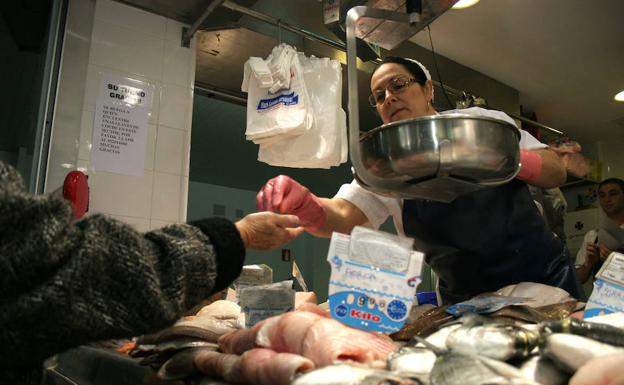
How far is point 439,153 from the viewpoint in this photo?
42.9 inches

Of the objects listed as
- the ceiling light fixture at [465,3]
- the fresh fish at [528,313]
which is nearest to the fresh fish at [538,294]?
the fresh fish at [528,313]

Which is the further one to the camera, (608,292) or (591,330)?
(608,292)

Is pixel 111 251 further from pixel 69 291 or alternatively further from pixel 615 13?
pixel 615 13

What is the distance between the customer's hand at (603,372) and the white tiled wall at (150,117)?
7.79 feet

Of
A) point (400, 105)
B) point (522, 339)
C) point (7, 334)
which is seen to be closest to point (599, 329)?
point (522, 339)

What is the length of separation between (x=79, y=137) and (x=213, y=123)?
2410 mm

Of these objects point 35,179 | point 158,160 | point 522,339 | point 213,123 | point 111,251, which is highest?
point 213,123

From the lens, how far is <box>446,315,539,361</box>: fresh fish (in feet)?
2.51

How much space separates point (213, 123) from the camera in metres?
4.99

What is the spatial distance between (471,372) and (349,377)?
0.17 metres

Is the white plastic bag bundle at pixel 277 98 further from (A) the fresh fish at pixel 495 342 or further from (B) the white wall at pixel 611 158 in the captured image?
(B) the white wall at pixel 611 158

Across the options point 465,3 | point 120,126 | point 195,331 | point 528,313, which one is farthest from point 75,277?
point 465,3

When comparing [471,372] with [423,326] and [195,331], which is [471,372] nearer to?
[423,326]

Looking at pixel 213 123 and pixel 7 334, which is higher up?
pixel 213 123
